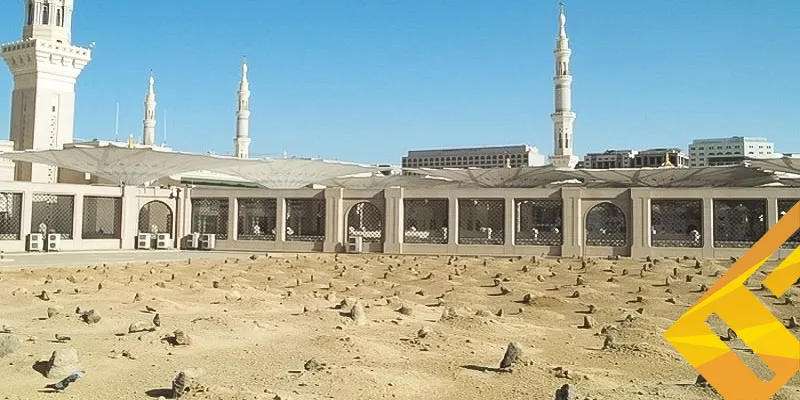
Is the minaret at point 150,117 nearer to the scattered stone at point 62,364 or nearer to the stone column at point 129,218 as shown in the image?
the stone column at point 129,218

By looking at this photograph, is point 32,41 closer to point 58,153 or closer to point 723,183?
point 58,153

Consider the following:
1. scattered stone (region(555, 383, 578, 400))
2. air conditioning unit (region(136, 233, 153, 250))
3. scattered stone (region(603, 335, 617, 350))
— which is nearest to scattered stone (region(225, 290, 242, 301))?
scattered stone (region(603, 335, 617, 350))

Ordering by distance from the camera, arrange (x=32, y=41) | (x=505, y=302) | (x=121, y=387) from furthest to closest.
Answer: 1. (x=32, y=41)
2. (x=505, y=302)
3. (x=121, y=387)

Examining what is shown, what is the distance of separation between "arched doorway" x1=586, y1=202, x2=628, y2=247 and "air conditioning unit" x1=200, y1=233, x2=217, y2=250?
16448 mm

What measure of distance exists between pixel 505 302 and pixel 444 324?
3333 millimetres

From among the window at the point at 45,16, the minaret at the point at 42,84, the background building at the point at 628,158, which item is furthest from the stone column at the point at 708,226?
the background building at the point at 628,158

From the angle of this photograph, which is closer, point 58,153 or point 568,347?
point 568,347

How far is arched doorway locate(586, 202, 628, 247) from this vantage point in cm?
2716

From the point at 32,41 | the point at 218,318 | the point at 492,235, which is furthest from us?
the point at 32,41

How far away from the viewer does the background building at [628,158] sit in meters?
120

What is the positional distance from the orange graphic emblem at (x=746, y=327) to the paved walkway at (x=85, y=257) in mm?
18766

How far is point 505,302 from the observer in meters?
13.1

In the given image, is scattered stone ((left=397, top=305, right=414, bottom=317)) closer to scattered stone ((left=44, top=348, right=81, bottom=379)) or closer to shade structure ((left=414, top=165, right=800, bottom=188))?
scattered stone ((left=44, top=348, right=81, bottom=379))

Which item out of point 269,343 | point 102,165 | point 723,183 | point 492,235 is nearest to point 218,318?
point 269,343
